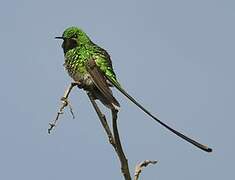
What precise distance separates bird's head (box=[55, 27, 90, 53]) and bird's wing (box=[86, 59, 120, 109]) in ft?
1.18

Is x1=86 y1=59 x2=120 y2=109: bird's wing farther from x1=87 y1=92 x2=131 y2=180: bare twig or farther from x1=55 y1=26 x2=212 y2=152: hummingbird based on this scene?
x1=87 y1=92 x2=131 y2=180: bare twig

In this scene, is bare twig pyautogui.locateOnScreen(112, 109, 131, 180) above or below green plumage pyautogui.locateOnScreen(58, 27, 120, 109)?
below

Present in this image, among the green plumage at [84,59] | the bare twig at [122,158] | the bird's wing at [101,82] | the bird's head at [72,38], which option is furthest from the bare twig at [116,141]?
the bird's head at [72,38]

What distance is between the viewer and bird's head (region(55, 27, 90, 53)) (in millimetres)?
5746

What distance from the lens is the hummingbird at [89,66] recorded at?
14.7ft

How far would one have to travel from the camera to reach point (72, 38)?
5789 mm

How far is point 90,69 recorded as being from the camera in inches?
207

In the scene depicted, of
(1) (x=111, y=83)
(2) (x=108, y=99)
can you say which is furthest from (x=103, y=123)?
(1) (x=111, y=83)

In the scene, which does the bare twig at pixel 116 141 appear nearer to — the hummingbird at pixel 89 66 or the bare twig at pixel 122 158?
the bare twig at pixel 122 158

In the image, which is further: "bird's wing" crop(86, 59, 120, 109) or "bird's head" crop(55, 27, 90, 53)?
"bird's head" crop(55, 27, 90, 53)

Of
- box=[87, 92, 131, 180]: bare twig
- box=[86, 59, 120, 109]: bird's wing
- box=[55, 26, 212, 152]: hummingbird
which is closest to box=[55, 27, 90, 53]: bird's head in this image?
box=[55, 26, 212, 152]: hummingbird

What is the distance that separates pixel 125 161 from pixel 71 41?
127 inches

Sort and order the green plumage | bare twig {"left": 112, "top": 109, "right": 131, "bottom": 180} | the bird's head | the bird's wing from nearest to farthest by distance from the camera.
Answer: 1. bare twig {"left": 112, "top": 109, "right": 131, "bottom": 180}
2. the bird's wing
3. the green plumage
4. the bird's head

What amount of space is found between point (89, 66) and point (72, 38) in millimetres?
555
